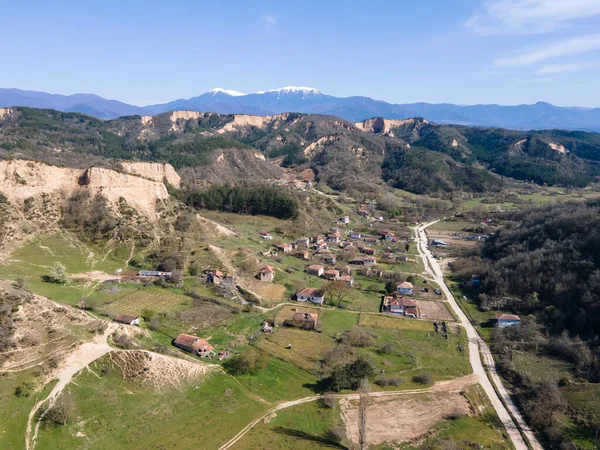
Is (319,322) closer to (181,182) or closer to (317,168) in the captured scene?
(181,182)

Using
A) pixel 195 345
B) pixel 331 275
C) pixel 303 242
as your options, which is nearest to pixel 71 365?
pixel 195 345

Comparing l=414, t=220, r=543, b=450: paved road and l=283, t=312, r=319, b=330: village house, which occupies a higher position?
l=283, t=312, r=319, b=330: village house

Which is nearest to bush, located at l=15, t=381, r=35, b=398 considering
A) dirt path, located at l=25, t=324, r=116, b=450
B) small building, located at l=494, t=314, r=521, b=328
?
dirt path, located at l=25, t=324, r=116, b=450

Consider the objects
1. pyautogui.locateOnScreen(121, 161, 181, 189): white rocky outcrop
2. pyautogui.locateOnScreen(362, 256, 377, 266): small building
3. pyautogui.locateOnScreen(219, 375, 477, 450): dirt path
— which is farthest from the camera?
pyautogui.locateOnScreen(121, 161, 181, 189): white rocky outcrop

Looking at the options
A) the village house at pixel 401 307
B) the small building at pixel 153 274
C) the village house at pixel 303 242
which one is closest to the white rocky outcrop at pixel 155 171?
the village house at pixel 303 242

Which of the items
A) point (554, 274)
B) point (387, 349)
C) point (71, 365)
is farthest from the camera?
point (554, 274)

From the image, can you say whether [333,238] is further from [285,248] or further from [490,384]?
[490,384]

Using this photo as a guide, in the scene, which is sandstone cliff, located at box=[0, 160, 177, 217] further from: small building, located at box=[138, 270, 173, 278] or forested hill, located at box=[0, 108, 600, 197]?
forested hill, located at box=[0, 108, 600, 197]

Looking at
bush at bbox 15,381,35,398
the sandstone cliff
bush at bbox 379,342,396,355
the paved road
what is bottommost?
the paved road
